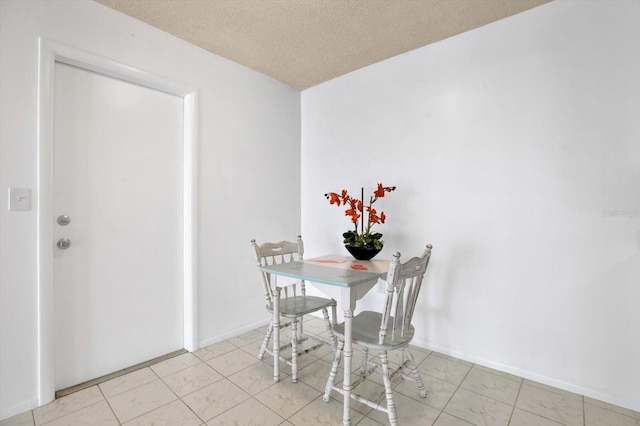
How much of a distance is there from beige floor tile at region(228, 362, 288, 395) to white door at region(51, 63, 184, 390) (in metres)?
0.68

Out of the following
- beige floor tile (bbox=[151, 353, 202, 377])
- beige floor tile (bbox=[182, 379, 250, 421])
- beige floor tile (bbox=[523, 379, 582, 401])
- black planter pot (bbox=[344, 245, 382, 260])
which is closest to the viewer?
beige floor tile (bbox=[182, 379, 250, 421])

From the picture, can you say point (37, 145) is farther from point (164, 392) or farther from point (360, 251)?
point (360, 251)

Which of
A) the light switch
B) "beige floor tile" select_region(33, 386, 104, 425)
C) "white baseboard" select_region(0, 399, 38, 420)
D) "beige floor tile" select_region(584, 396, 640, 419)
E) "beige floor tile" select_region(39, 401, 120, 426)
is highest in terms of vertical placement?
the light switch

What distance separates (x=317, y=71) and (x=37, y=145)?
7.11 feet

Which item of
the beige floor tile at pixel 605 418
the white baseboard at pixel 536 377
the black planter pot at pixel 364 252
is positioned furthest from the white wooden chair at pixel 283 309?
the beige floor tile at pixel 605 418

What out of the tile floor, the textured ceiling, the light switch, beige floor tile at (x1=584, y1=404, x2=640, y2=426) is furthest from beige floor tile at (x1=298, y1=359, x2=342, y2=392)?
the textured ceiling

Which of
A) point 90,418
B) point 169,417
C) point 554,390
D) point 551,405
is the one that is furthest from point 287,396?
point 554,390

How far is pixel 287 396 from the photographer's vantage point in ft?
5.83

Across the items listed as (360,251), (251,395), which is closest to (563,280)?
(360,251)

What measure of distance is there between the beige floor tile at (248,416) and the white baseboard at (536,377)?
135 centimetres

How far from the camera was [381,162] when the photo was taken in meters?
2.62

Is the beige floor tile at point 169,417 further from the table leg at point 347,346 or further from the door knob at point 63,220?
the door knob at point 63,220

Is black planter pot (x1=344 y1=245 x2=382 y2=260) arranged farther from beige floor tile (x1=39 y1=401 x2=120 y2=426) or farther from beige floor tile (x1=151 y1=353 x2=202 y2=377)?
beige floor tile (x1=39 y1=401 x2=120 y2=426)

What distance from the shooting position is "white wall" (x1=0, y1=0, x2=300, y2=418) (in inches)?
62.2
